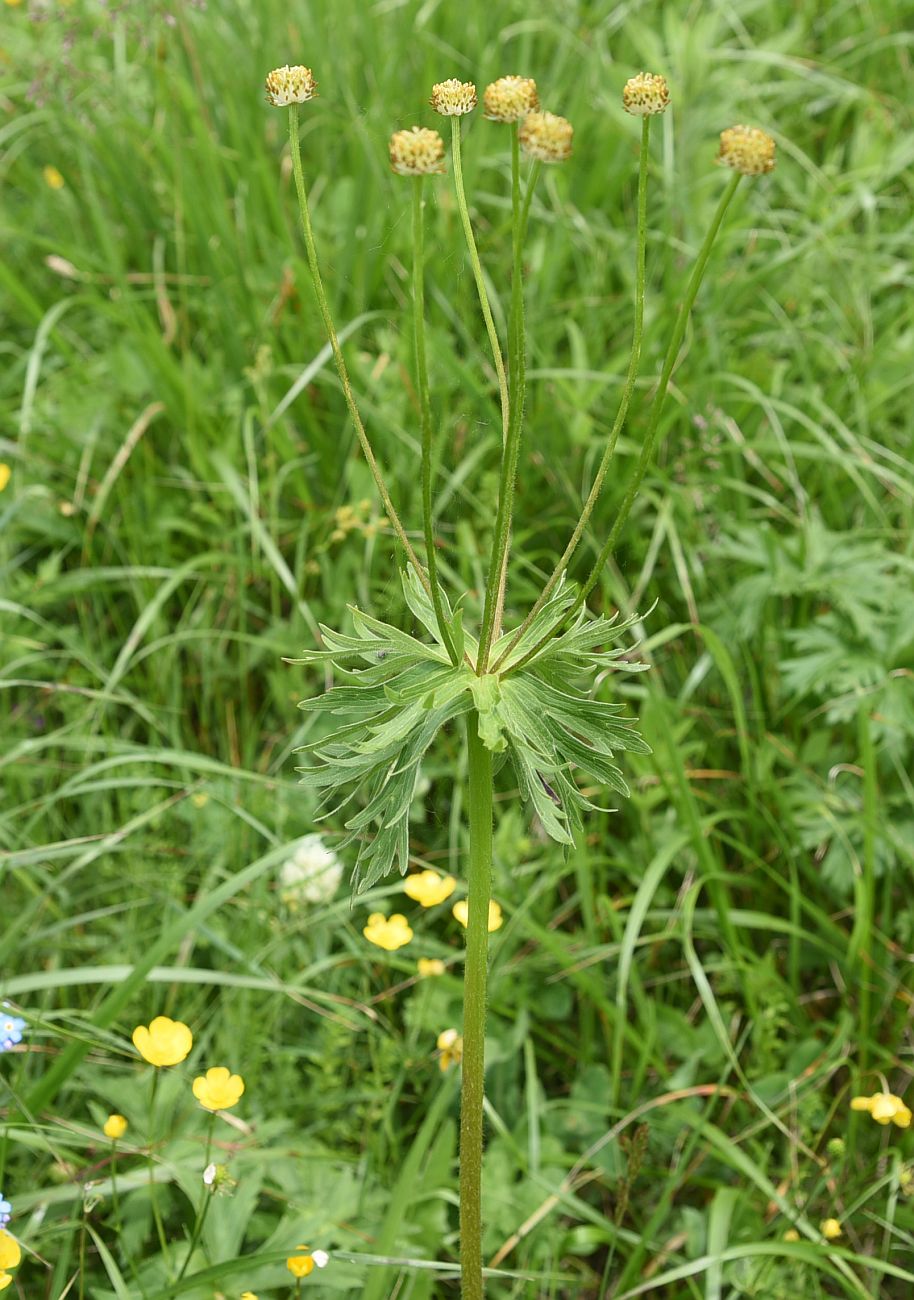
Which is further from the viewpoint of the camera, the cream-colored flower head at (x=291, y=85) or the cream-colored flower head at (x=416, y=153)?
the cream-colored flower head at (x=291, y=85)

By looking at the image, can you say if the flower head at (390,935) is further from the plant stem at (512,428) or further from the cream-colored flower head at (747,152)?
the cream-colored flower head at (747,152)

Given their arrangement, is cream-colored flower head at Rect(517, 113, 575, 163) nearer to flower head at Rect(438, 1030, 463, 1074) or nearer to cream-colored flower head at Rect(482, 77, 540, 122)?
cream-colored flower head at Rect(482, 77, 540, 122)

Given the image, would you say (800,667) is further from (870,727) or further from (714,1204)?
(714,1204)

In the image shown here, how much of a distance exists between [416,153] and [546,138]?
10 cm

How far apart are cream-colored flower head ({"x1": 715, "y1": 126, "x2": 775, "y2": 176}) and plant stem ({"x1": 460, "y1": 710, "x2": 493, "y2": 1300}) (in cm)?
46

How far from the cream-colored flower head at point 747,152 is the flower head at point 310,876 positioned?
120cm

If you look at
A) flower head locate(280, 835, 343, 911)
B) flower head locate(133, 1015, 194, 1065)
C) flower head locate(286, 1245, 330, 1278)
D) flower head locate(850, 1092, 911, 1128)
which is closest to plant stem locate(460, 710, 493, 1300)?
flower head locate(286, 1245, 330, 1278)

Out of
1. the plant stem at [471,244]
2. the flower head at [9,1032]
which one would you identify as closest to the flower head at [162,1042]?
the flower head at [9,1032]

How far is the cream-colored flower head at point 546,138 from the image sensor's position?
2.93 ft

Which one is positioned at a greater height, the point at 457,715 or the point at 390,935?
the point at 457,715

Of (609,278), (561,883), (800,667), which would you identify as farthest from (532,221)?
(561,883)

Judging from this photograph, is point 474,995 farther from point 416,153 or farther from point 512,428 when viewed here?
point 416,153

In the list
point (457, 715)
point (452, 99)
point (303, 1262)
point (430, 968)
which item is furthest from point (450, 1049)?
point (452, 99)

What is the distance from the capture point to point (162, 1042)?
57.5 inches
